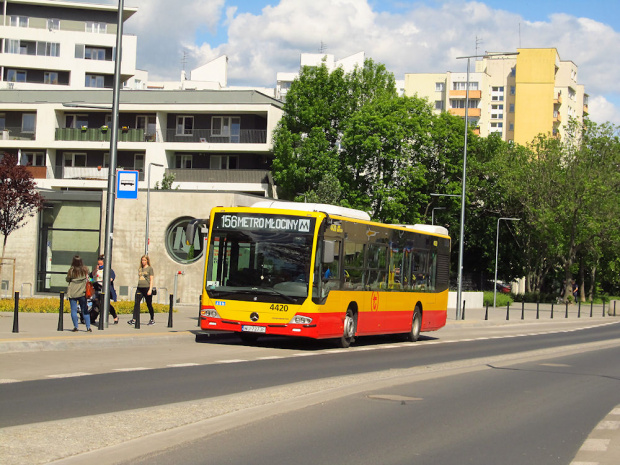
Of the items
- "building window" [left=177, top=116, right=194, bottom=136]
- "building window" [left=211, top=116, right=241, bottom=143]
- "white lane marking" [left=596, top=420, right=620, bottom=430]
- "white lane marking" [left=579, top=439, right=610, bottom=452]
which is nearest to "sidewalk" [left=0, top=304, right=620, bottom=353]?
"white lane marking" [left=596, top=420, right=620, bottom=430]

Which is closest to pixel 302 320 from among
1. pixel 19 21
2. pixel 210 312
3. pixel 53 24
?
pixel 210 312

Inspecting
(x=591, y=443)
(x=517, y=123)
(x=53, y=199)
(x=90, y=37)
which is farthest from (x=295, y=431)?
(x=517, y=123)

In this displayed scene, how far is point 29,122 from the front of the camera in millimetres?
65562

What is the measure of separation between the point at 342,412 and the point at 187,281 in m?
28.6

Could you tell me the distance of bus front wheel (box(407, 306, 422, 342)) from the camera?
2475 cm

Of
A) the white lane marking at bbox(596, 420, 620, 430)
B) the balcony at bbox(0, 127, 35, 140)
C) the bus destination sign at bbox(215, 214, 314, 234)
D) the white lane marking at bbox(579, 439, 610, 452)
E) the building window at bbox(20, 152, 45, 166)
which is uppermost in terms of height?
the balcony at bbox(0, 127, 35, 140)

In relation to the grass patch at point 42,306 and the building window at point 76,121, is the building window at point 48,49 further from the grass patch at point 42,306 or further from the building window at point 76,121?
the grass patch at point 42,306

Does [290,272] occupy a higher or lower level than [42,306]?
higher

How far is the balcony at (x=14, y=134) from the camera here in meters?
65.4

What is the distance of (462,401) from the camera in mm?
11898

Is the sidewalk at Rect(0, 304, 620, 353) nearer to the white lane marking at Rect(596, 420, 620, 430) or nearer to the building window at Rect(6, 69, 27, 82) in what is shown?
the white lane marking at Rect(596, 420, 620, 430)

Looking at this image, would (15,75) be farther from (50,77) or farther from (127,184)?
(127,184)

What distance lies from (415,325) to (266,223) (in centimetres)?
723

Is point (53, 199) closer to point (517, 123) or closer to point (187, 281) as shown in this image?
point (187, 281)
